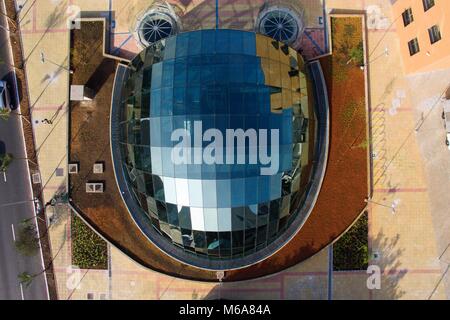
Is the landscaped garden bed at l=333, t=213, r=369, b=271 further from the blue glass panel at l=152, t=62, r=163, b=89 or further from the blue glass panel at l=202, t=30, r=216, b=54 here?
the blue glass panel at l=152, t=62, r=163, b=89

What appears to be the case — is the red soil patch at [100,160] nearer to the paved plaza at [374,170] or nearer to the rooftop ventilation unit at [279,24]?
the paved plaza at [374,170]

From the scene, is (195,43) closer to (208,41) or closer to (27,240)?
(208,41)

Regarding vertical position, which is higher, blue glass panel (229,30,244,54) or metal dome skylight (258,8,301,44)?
metal dome skylight (258,8,301,44)

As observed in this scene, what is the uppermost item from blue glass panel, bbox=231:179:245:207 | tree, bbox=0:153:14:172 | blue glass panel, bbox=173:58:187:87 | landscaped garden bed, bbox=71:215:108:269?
A: blue glass panel, bbox=173:58:187:87

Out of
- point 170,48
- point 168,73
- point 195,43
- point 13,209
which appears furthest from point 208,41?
point 13,209

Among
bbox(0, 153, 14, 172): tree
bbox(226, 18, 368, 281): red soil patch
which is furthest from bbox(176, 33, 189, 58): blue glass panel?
bbox(0, 153, 14, 172): tree

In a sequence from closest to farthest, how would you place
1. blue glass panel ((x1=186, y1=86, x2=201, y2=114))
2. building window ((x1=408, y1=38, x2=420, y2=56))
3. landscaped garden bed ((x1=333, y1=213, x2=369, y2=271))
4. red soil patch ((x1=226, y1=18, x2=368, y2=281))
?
1. blue glass panel ((x1=186, y1=86, x2=201, y2=114))
2. building window ((x1=408, y1=38, x2=420, y2=56))
3. red soil patch ((x1=226, y1=18, x2=368, y2=281))
4. landscaped garden bed ((x1=333, y1=213, x2=369, y2=271))
